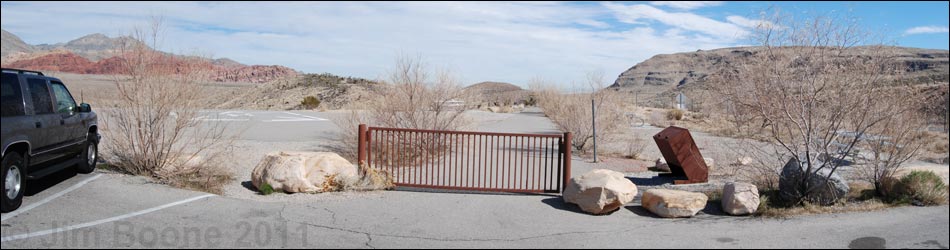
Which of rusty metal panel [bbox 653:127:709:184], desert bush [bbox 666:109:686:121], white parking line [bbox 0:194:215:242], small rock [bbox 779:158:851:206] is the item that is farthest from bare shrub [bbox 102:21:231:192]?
desert bush [bbox 666:109:686:121]

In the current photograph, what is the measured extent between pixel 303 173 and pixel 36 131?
3497mm

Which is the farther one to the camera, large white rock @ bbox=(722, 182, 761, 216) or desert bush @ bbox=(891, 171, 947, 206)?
desert bush @ bbox=(891, 171, 947, 206)

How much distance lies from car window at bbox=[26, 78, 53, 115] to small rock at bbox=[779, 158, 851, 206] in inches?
411

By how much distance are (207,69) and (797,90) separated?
32.0ft

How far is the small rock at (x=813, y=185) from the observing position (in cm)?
880

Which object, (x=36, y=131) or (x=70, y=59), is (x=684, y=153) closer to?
(x=36, y=131)

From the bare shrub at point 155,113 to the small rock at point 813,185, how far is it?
879cm

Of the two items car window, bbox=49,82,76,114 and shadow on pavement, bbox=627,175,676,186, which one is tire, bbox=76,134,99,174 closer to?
car window, bbox=49,82,76,114

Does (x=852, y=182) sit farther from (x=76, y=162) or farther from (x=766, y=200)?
(x=76, y=162)

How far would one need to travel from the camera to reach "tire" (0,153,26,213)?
7434 millimetres

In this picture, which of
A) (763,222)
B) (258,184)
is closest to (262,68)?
(258,184)

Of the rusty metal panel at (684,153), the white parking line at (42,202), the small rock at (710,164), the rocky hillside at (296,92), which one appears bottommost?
the white parking line at (42,202)

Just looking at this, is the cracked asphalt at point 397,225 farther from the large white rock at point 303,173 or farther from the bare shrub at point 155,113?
the bare shrub at point 155,113

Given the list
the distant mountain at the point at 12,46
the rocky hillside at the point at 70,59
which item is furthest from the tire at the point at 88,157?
the distant mountain at the point at 12,46
